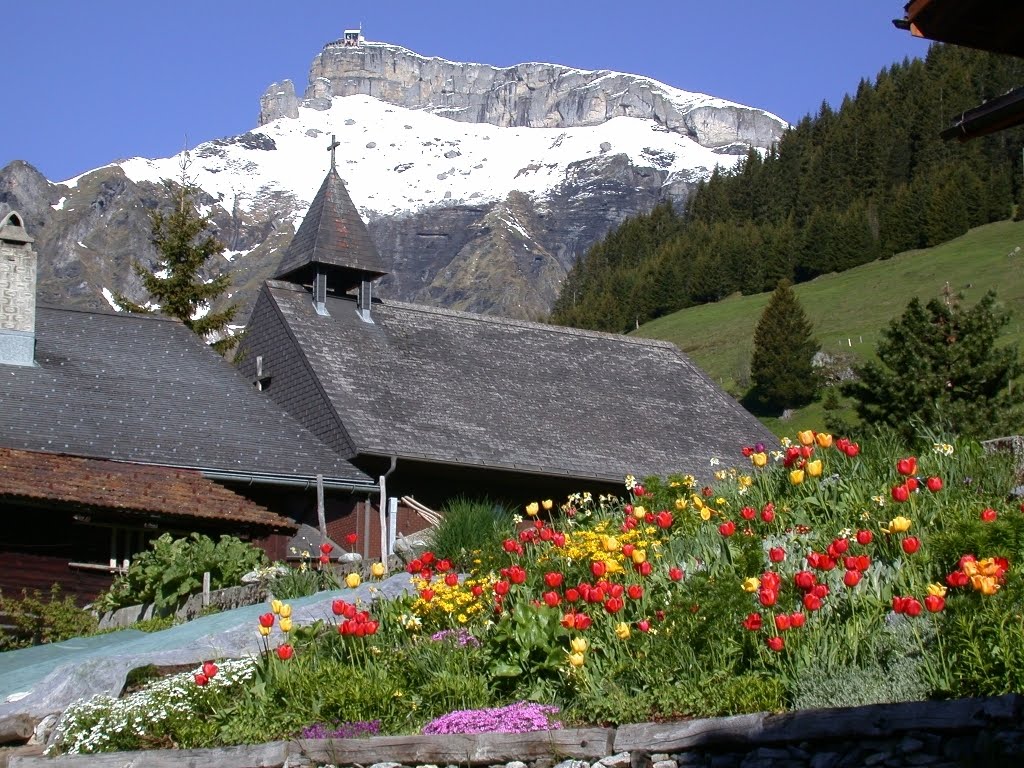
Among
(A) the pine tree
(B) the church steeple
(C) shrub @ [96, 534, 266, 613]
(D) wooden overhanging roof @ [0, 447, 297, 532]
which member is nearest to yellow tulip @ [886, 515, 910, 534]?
(C) shrub @ [96, 534, 266, 613]

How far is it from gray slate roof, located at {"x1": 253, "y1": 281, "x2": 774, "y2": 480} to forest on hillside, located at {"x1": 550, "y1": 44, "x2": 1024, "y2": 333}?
68375mm

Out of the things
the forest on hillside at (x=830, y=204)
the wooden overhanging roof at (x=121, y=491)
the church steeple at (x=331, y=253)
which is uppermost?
the forest on hillside at (x=830, y=204)

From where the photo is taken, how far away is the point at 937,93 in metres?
119

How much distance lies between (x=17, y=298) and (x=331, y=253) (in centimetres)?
818

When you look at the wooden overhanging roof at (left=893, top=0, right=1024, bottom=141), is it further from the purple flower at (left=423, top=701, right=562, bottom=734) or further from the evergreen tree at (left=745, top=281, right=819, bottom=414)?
the evergreen tree at (left=745, top=281, right=819, bottom=414)

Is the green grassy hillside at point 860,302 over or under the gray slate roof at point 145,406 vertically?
over

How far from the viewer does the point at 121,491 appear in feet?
61.9

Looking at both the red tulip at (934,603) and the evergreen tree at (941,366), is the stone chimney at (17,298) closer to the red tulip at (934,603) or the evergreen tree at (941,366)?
the red tulip at (934,603)

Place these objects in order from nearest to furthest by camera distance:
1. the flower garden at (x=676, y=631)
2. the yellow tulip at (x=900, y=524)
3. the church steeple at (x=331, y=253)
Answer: the flower garden at (x=676, y=631)
the yellow tulip at (x=900, y=524)
the church steeple at (x=331, y=253)

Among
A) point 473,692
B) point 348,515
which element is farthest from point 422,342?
point 473,692

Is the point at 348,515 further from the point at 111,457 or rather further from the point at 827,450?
the point at 827,450

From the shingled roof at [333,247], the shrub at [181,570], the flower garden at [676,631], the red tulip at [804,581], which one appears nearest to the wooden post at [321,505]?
the shrub at [181,570]

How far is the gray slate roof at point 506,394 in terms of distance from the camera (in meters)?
26.2

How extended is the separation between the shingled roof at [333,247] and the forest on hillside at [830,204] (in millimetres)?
70193
